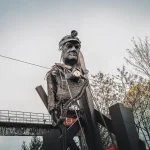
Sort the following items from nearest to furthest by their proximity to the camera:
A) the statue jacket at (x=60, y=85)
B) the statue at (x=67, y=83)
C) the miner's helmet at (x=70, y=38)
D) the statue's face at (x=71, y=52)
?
the statue at (x=67, y=83) < the statue jacket at (x=60, y=85) < the statue's face at (x=71, y=52) < the miner's helmet at (x=70, y=38)

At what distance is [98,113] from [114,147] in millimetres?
752

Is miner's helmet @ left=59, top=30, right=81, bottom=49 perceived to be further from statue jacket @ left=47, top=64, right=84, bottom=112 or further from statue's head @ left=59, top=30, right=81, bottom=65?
statue jacket @ left=47, top=64, right=84, bottom=112

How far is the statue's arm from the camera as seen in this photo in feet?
15.7

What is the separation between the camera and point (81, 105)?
16.5ft

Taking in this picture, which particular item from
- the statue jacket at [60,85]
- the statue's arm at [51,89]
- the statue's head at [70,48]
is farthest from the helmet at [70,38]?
the statue's arm at [51,89]

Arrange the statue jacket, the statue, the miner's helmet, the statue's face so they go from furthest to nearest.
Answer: the miner's helmet → the statue's face → the statue jacket → the statue

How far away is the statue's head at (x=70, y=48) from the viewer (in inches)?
209

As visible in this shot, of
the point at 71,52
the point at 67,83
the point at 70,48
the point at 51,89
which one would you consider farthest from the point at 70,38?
the point at 51,89

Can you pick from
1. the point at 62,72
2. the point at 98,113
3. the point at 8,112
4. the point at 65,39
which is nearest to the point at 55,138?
the point at 98,113

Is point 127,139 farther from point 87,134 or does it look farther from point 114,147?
point 87,134

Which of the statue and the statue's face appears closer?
the statue

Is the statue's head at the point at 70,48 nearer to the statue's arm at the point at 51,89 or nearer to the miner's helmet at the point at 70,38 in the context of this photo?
→ the miner's helmet at the point at 70,38

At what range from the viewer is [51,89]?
16.4 ft

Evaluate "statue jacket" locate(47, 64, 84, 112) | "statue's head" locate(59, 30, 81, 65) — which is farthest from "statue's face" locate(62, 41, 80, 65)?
"statue jacket" locate(47, 64, 84, 112)
